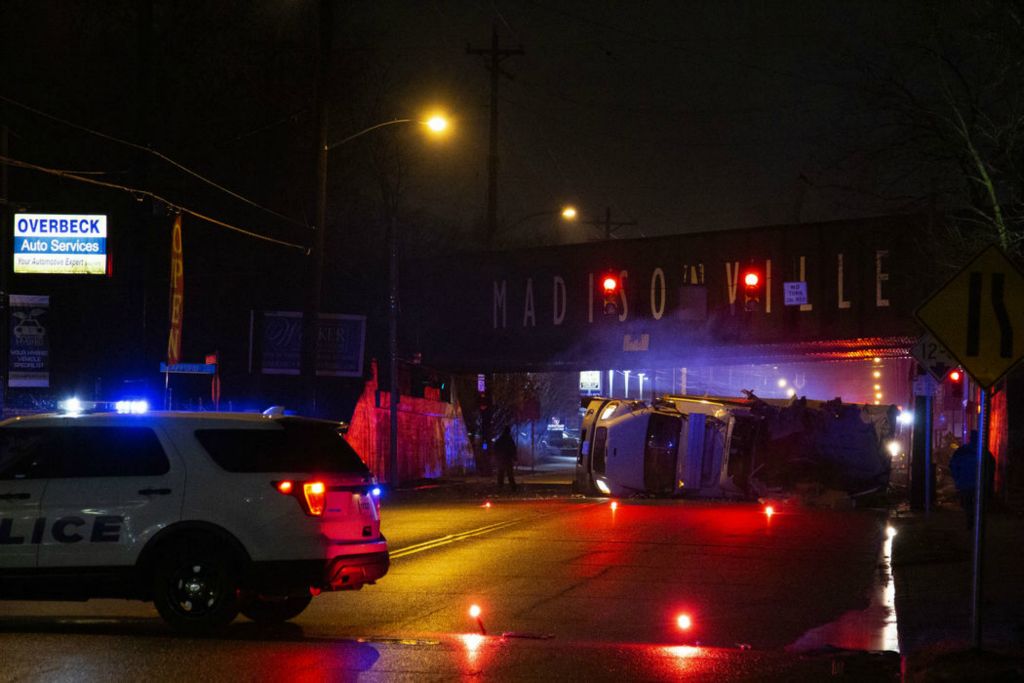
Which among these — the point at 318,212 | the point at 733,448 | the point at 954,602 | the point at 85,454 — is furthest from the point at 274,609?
the point at 733,448

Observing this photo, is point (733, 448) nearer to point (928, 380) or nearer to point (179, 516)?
point (928, 380)

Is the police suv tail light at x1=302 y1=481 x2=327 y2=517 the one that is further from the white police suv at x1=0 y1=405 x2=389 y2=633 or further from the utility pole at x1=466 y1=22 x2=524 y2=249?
the utility pole at x1=466 y1=22 x2=524 y2=249

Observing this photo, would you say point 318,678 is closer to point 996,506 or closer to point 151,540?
point 151,540

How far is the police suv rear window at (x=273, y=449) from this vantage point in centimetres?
1052

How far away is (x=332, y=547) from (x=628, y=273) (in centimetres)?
2920

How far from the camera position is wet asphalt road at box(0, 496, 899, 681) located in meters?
9.03

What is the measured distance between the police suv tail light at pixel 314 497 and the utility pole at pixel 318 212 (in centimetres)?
1691

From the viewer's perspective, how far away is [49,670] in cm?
871

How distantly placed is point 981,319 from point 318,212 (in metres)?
19.6

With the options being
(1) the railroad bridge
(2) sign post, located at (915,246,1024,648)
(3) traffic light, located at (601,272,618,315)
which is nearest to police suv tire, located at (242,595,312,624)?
(2) sign post, located at (915,246,1024,648)

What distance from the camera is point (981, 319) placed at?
950 cm

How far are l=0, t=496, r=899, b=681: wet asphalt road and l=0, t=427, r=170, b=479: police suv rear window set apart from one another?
1.30 m

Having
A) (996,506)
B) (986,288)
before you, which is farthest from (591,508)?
(986,288)

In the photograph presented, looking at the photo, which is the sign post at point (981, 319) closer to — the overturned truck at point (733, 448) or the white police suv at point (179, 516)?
the white police suv at point (179, 516)
